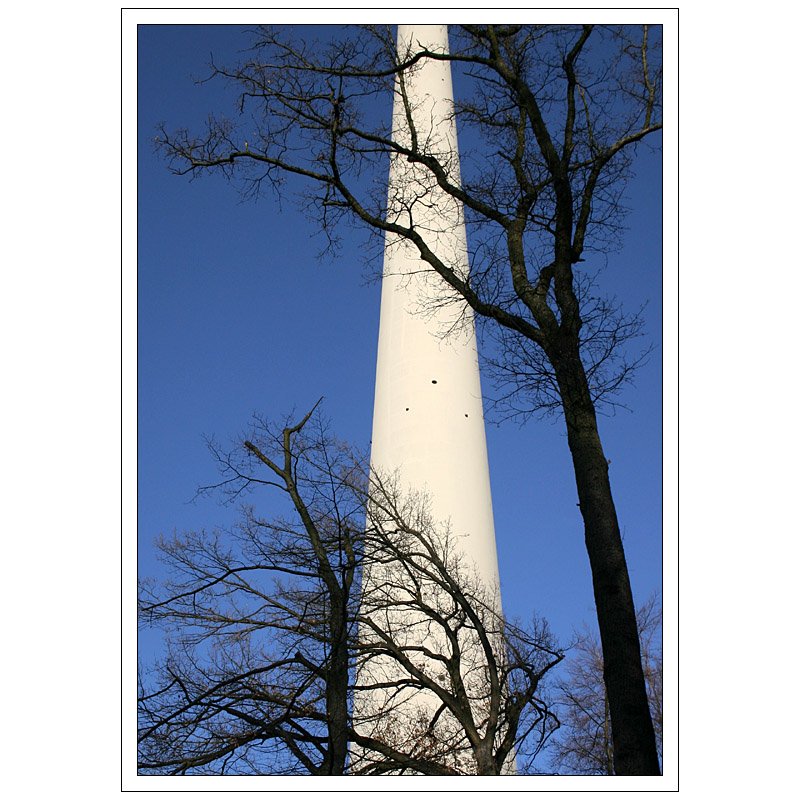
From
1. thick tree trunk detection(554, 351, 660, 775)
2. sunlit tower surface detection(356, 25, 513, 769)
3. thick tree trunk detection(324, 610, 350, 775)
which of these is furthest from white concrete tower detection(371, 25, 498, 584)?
thick tree trunk detection(554, 351, 660, 775)

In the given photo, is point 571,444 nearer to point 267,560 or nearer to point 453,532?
point 267,560

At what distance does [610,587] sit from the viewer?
1002 centimetres

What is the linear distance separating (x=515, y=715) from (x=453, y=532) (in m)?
11.4

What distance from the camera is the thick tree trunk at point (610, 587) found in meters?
9.48

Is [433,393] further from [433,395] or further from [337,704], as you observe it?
[337,704]

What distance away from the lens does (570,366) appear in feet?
36.5

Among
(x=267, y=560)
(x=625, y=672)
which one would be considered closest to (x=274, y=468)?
(x=267, y=560)

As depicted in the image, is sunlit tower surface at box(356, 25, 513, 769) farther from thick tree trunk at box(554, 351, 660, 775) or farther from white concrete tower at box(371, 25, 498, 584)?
thick tree trunk at box(554, 351, 660, 775)

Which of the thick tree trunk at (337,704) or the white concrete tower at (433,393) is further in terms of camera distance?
the white concrete tower at (433,393)

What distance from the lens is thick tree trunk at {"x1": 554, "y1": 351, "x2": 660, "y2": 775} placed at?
948 cm

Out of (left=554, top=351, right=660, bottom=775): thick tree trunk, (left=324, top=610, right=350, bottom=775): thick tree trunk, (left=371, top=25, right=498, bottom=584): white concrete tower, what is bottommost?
(left=324, top=610, right=350, bottom=775): thick tree trunk

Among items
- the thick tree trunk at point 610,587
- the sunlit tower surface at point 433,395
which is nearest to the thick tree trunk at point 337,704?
the thick tree trunk at point 610,587

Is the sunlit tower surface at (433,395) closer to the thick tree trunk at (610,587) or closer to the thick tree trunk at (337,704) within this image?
the thick tree trunk at (337,704)
